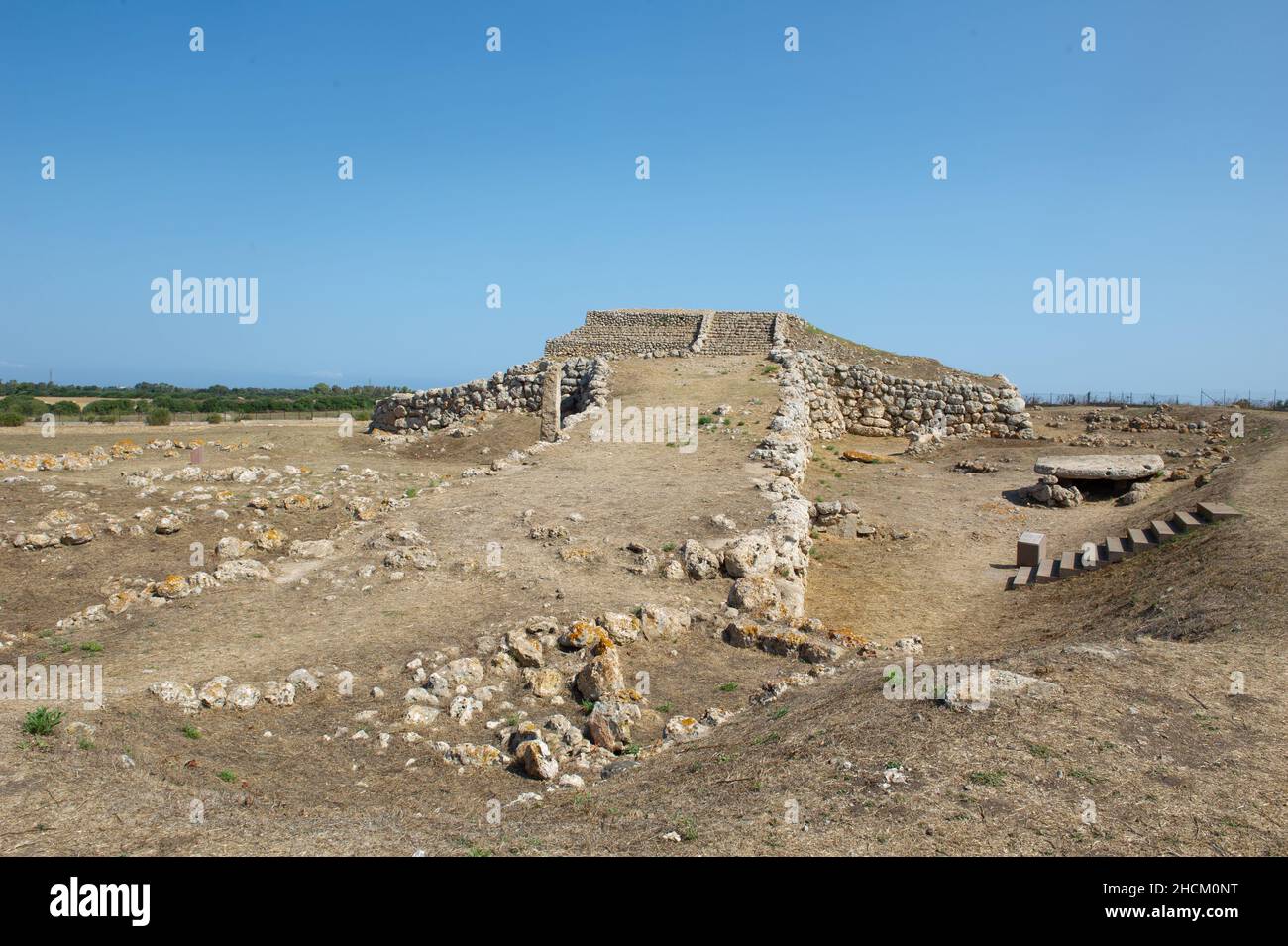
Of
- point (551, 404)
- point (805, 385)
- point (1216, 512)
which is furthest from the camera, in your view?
point (805, 385)

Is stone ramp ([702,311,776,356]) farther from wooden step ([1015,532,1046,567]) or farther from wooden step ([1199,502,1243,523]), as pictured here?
wooden step ([1199,502,1243,523])

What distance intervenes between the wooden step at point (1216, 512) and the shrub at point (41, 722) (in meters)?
15.2

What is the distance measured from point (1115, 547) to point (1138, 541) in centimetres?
36

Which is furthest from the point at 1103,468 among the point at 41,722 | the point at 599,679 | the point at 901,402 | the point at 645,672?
the point at 41,722

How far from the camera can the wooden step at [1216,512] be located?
12.2 metres

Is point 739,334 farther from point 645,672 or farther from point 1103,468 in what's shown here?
point 645,672

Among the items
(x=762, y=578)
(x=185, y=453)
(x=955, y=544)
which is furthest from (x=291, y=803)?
(x=185, y=453)

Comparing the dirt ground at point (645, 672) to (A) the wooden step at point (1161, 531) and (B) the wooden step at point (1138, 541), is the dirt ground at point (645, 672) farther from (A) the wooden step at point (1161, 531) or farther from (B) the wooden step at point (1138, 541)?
(B) the wooden step at point (1138, 541)

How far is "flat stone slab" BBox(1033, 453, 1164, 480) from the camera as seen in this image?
17.9 meters

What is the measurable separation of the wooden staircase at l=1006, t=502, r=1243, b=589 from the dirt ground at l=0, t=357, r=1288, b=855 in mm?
407

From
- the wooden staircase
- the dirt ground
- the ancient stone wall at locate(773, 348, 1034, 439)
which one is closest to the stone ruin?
the ancient stone wall at locate(773, 348, 1034, 439)

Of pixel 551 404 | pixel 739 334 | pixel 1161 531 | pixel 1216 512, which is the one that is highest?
pixel 739 334

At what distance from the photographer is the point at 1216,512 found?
489 inches
